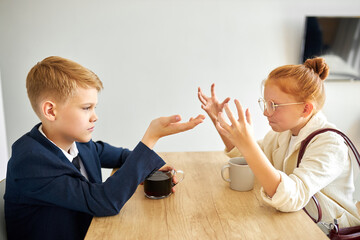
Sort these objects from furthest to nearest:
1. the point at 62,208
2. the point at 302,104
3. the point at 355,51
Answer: the point at 355,51 < the point at 302,104 < the point at 62,208

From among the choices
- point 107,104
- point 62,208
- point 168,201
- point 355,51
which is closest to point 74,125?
point 62,208

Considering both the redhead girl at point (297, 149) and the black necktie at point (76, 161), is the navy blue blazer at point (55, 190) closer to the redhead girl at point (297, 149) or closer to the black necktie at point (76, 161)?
the black necktie at point (76, 161)

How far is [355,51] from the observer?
2654mm

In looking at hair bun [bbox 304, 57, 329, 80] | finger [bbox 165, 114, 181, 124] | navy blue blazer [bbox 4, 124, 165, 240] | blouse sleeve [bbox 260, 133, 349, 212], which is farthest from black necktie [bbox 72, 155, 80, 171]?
hair bun [bbox 304, 57, 329, 80]

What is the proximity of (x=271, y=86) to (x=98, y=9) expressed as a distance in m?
1.76

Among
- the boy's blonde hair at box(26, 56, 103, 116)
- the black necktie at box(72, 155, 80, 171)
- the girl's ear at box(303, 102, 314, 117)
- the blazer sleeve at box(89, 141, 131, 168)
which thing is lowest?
the blazer sleeve at box(89, 141, 131, 168)

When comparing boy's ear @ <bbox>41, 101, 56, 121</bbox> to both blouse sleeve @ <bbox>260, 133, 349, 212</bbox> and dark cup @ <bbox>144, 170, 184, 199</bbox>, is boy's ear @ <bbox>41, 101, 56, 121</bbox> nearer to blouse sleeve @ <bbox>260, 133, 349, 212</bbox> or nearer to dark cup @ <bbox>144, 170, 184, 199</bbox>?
dark cup @ <bbox>144, 170, 184, 199</bbox>

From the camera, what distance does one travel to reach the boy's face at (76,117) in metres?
1.05

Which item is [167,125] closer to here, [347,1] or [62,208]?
[62,208]

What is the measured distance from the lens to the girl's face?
1.21m

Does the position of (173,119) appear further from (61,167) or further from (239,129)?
(61,167)

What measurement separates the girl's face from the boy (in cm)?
41

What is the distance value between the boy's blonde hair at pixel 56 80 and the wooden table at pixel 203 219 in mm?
417

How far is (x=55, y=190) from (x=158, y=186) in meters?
0.31
